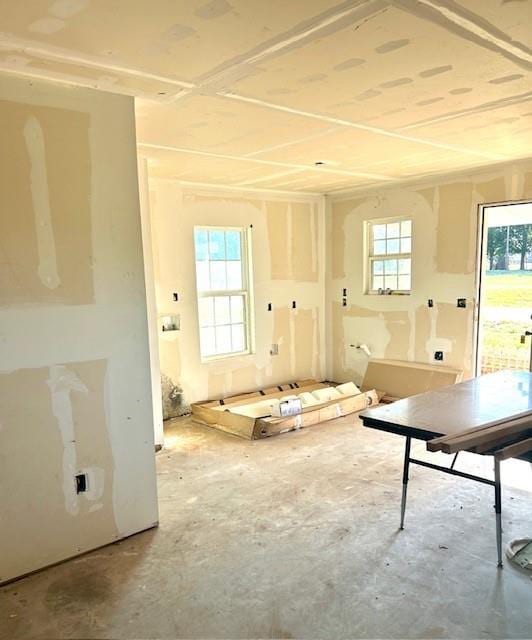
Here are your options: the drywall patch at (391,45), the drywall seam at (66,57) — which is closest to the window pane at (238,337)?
the drywall seam at (66,57)

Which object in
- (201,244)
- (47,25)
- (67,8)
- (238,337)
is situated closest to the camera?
(67,8)

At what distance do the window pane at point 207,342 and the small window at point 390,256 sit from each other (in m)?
2.09

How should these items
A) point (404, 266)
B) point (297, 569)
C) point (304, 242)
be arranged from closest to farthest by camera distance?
point (297, 569), point (404, 266), point (304, 242)

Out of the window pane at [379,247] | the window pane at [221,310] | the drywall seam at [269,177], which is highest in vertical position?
the drywall seam at [269,177]

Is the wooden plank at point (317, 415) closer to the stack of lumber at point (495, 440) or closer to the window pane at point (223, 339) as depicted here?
the window pane at point (223, 339)

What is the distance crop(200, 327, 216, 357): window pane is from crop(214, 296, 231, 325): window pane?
151mm

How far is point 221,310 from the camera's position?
17.6 ft

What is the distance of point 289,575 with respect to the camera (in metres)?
2.31

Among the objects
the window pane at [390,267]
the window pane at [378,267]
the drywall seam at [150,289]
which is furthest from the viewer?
the window pane at [378,267]

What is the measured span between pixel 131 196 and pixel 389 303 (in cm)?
384

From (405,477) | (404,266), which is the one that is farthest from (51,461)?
(404,266)

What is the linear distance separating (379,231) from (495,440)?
390 cm

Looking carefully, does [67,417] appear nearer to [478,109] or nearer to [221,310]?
[478,109]

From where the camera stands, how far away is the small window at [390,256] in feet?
17.8
